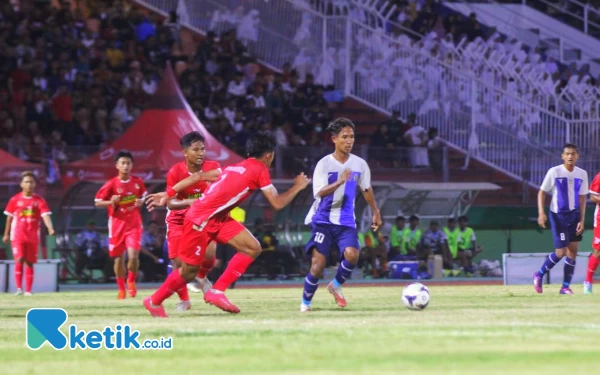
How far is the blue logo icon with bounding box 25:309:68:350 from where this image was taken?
1016 centimetres

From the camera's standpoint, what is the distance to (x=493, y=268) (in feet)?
98.5

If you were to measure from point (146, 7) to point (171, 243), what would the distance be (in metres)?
21.8

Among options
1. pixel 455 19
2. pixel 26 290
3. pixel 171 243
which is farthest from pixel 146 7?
pixel 171 243

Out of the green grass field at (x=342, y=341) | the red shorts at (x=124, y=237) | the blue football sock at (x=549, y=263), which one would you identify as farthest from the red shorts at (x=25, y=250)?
the blue football sock at (x=549, y=263)

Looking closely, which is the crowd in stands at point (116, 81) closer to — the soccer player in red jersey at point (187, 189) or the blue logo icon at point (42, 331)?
the soccer player in red jersey at point (187, 189)

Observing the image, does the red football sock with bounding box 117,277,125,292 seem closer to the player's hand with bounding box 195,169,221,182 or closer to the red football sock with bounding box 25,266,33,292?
the red football sock with bounding box 25,266,33,292

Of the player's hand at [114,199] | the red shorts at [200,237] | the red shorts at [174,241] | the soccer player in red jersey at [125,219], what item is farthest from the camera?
the soccer player in red jersey at [125,219]

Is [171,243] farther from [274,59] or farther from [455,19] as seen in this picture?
[455,19]

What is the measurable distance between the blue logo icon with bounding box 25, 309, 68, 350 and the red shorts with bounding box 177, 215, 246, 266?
3.00 meters

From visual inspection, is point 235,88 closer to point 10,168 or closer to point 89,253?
point 89,253

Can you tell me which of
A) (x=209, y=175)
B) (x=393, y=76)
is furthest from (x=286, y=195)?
(x=393, y=76)

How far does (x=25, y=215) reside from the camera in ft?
76.1

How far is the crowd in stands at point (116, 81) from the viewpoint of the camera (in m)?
30.0

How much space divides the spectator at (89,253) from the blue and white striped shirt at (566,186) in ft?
37.1
